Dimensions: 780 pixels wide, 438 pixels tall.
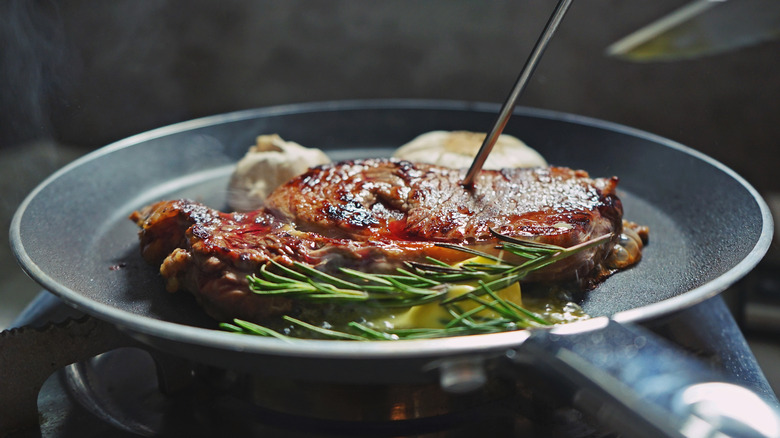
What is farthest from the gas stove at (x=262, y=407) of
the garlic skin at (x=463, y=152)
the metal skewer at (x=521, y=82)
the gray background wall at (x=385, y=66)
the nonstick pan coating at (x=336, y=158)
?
the gray background wall at (x=385, y=66)

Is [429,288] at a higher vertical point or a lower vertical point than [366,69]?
higher

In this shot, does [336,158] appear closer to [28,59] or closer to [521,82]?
[521,82]

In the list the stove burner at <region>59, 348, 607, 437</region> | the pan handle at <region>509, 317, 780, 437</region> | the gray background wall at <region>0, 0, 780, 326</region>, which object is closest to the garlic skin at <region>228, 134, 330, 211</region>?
the stove burner at <region>59, 348, 607, 437</region>

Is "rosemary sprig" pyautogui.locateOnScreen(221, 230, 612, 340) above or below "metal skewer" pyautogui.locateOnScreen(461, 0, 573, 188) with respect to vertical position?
below

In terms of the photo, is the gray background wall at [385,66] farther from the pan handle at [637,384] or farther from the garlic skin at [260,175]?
the pan handle at [637,384]

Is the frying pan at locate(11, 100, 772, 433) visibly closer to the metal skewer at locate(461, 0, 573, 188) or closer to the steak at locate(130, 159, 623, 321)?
the steak at locate(130, 159, 623, 321)

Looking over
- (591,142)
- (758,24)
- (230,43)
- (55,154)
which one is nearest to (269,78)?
(230,43)

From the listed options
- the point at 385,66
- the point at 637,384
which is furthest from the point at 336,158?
the point at 385,66
